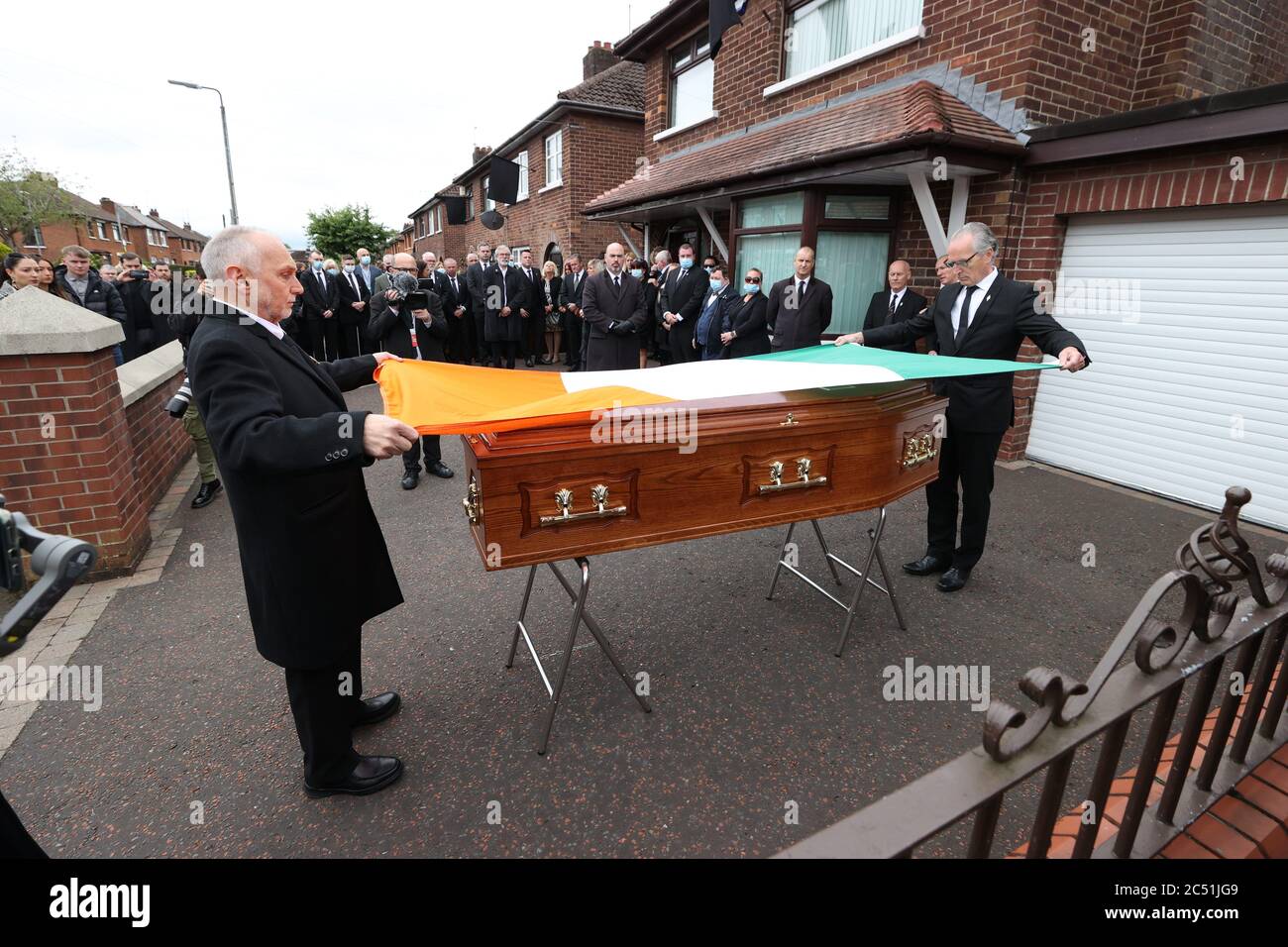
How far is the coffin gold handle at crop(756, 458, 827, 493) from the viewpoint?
2.58 meters

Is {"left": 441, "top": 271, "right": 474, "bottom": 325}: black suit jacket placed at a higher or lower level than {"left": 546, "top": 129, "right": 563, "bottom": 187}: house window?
lower

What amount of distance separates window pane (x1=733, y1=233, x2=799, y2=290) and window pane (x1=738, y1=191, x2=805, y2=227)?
17cm

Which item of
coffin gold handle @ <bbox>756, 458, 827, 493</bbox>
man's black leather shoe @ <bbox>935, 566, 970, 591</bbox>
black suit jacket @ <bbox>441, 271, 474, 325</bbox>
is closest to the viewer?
coffin gold handle @ <bbox>756, 458, 827, 493</bbox>

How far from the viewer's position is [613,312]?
7.14m

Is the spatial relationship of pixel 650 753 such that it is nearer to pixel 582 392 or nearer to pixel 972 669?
pixel 582 392

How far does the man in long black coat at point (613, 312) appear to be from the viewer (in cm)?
711

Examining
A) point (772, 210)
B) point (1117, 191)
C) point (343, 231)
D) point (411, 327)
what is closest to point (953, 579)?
point (1117, 191)

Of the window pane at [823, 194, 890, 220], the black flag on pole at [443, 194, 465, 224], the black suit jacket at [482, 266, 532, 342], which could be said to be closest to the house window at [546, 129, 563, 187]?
the black suit jacket at [482, 266, 532, 342]

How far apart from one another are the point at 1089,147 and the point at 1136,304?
1444mm

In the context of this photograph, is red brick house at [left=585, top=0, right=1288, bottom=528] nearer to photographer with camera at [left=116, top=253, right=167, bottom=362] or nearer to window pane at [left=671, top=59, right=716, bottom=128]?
window pane at [left=671, top=59, right=716, bottom=128]

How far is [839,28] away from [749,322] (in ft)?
13.3

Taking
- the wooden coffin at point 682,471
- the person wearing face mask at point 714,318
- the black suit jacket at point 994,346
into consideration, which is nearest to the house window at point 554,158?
the person wearing face mask at point 714,318
